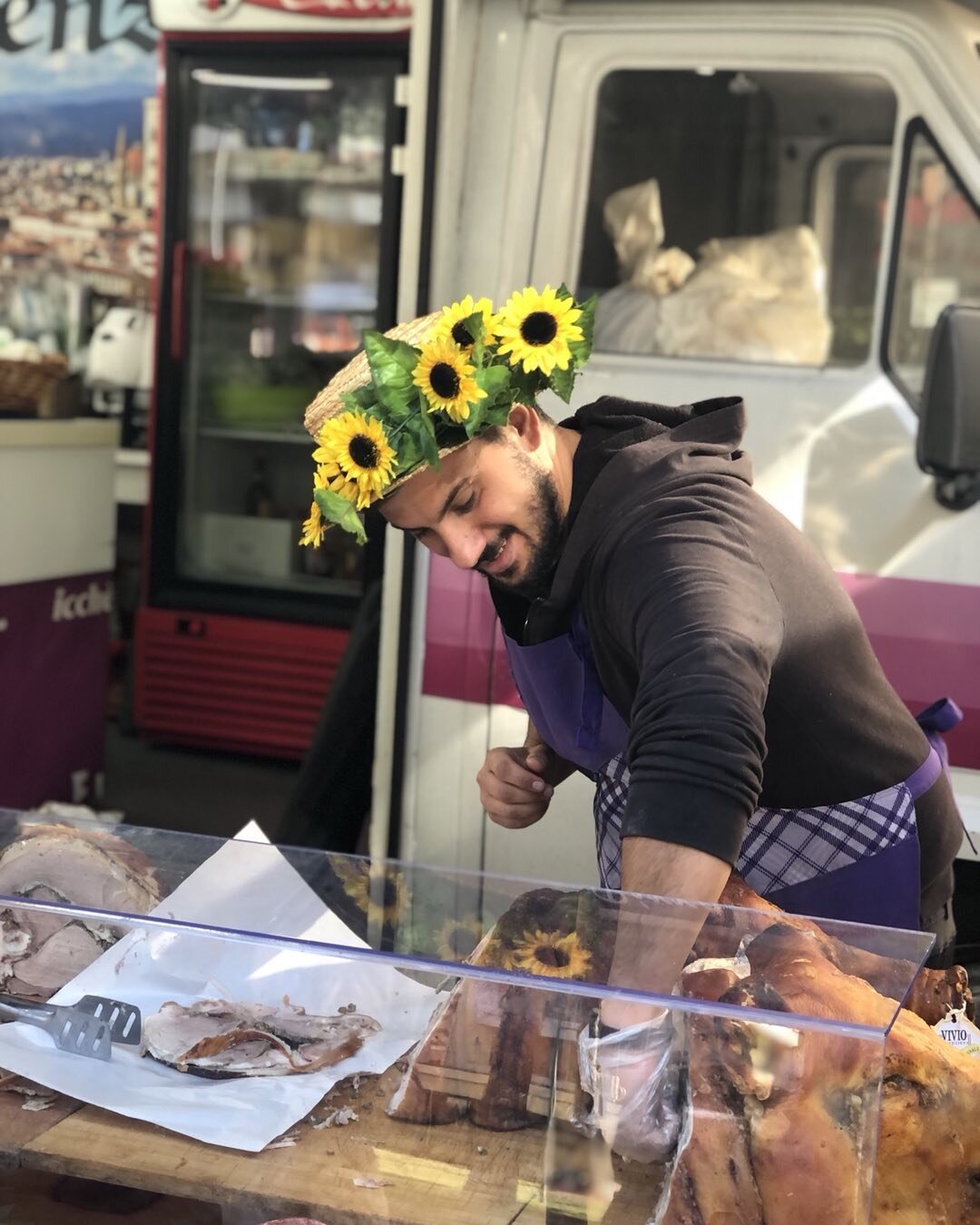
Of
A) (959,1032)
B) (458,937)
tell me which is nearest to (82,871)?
(458,937)

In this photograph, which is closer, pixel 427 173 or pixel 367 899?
pixel 367 899

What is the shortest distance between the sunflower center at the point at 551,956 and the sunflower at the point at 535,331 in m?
0.77

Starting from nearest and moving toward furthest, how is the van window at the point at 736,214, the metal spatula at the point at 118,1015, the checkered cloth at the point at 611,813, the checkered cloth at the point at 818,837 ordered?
the metal spatula at the point at 118,1015
the checkered cloth at the point at 818,837
the checkered cloth at the point at 611,813
the van window at the point at 736,214

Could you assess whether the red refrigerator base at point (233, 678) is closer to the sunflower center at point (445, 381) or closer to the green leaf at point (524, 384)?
the green leaf at point (524, 384)

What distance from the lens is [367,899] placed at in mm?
1951

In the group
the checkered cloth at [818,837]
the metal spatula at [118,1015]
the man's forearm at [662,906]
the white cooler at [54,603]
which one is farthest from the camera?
the white cooler at [54,603]

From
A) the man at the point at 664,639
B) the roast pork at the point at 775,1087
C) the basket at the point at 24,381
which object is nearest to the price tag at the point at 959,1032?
the roast pork at the point at 775,1087

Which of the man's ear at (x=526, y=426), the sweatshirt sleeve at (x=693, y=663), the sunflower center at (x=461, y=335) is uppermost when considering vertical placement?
the sunflower center at (x=461, y=335)

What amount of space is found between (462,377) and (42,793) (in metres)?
3.93

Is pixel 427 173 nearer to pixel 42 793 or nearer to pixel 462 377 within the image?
pixel 462 377

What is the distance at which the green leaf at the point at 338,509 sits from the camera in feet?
6.61

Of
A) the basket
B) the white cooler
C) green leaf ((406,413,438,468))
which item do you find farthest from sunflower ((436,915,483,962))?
the basket

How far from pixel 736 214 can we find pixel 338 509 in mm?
1820

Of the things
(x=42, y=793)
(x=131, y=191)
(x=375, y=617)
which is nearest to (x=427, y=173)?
(x=375, y=617)
